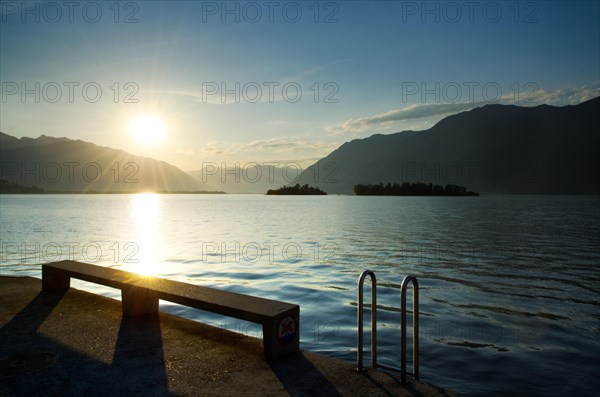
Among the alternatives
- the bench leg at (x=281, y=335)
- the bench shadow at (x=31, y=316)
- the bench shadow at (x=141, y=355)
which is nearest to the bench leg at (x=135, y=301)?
the bench shadow at (x=141, y=355)

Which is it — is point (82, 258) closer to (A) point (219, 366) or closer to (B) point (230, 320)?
(B) point (230, 320)

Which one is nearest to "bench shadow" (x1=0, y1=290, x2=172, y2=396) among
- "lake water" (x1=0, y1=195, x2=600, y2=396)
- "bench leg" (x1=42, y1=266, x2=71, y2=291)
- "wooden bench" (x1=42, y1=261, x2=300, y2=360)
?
"wooden bench" (x1=42, y1=261, x2=300, y2=360)

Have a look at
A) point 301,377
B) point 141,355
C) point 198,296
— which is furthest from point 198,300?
point 301,377

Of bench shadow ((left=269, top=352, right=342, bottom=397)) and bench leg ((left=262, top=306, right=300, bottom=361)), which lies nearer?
bench shadow ((left=269, top=352, right=342, bottom=397))

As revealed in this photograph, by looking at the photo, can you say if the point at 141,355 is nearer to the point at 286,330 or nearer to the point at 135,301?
the point at 135,301

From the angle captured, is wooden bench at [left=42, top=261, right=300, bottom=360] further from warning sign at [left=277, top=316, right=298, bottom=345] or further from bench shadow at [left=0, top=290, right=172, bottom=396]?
bench shadow at [left=0, top=290, right=172, bottom=396]

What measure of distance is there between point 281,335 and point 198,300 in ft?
5.01

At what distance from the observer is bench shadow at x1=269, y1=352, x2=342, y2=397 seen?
4.82 metres

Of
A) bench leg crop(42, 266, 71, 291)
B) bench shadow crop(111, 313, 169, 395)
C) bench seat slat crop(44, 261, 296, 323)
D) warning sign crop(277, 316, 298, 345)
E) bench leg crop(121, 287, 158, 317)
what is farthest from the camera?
bench leg crop(42, 266, 71, 291)

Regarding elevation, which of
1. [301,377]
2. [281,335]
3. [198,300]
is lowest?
[301,377]

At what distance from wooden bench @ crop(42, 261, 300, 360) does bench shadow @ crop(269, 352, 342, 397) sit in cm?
18

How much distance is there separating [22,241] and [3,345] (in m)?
32.4

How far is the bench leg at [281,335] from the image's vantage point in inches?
224

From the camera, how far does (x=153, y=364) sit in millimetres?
5574
